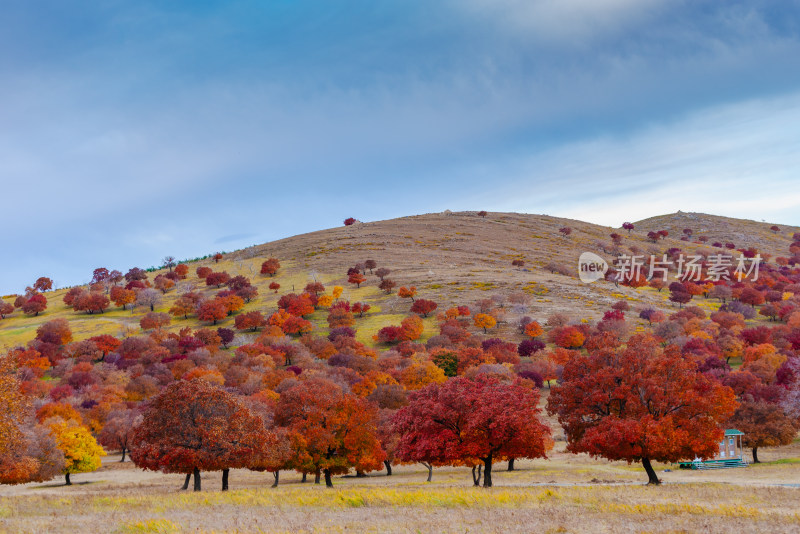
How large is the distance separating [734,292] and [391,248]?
327 feet

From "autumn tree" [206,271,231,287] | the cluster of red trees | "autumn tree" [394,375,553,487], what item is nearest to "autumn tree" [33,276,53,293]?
the cluster of red trees

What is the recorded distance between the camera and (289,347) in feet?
349

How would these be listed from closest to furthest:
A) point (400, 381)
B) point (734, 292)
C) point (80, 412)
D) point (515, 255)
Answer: point (80, 412) → point (400, 381) → point (734, 292) → point (515, 255)

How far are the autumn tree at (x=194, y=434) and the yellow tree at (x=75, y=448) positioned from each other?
25613 mm

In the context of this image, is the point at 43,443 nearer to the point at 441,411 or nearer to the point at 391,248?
the point at 441,411

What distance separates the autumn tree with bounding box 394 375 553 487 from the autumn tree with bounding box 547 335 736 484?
3901 mm

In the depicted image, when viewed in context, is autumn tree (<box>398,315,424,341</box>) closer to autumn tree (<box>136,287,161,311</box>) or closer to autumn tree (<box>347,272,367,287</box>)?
autumn tree (<box>347,272,367,287</box>)

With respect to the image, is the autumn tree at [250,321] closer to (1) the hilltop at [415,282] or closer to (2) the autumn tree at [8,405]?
(1) the hilltop at [415,282]

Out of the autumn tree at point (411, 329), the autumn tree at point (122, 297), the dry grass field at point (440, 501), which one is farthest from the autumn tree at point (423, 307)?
the autumn tree at point (122, 297)

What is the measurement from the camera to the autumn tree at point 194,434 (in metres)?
40.8

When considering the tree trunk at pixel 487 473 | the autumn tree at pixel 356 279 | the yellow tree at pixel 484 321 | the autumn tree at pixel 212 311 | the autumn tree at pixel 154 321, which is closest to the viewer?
the tree trunk at pixel 487 473

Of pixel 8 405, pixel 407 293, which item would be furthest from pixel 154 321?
pixel 8 405

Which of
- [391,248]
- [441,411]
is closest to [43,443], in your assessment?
[441,411]

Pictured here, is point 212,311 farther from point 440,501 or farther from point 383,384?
point 440,501
